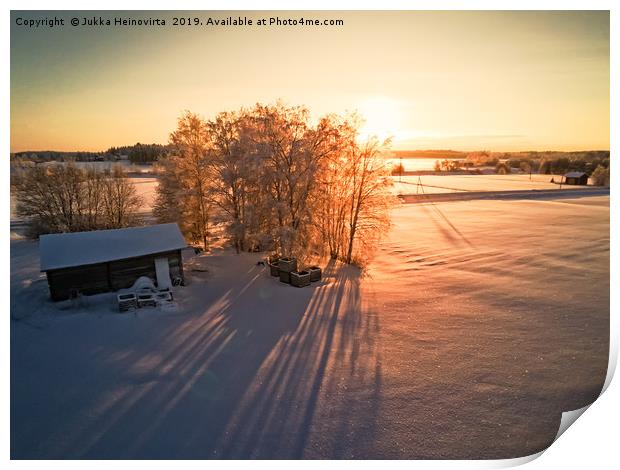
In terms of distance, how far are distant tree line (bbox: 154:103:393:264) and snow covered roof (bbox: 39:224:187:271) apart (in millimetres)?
3997

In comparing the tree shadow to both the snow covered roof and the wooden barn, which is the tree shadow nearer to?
the wooden barn

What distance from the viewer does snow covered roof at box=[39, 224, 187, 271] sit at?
12797 mm

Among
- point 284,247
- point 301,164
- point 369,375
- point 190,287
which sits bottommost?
point 369,375

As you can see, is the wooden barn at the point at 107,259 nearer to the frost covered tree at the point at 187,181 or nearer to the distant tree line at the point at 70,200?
the frost covered tree at the point at 187,181

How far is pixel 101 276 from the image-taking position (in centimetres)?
1350

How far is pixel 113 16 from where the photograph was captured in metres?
7.70

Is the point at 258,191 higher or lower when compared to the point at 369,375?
higher

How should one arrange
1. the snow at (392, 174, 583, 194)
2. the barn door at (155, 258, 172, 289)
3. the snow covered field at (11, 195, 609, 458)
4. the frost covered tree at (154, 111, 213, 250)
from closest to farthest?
the snow covered field at (11, 195, 609, 458) < the barn door at (155, 258, 172, 289) < the frost covered tree at (154, 111, 213, 250) < the snow at (392, 174, 583, 194)

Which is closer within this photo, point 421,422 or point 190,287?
point 421,422

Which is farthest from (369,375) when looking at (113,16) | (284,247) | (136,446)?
(113,16)

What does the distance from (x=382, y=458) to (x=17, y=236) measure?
3144 centimetres

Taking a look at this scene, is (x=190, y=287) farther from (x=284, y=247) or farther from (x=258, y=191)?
(x=258, y=191)

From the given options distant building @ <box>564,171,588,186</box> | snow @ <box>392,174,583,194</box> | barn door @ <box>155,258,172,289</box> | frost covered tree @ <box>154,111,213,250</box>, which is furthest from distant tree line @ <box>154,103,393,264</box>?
distant building @ <box>564,171,588,186</box>

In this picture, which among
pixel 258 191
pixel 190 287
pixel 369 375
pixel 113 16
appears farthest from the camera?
pixel 258 191
